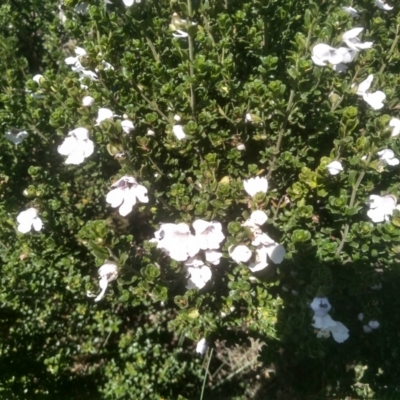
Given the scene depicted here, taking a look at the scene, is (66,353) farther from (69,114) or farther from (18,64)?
(18,64)

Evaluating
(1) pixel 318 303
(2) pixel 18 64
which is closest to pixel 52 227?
(2) pixel 18 64

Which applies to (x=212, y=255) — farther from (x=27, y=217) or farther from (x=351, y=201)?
(x=27, y=217)

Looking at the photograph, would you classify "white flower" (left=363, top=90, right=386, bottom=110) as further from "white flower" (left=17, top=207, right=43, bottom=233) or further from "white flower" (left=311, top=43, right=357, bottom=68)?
"white flower" (left=17, top=207, right=43, bottom=233)

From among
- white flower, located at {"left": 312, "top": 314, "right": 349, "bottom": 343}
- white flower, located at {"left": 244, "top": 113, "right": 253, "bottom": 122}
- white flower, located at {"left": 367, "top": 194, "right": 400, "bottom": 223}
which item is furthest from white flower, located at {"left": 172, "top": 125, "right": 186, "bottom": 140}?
white flower, located at {"left": 312, "top": 314, "right": 349, "bottom": 343}

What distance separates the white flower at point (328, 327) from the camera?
1.94 m

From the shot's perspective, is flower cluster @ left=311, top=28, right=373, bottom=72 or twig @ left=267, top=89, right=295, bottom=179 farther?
twig @ left=267, top=89, right=295, bottom=179

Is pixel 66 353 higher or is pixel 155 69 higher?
pixel 155 69

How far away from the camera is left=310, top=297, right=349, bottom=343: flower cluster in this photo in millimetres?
1914

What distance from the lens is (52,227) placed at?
2.46m

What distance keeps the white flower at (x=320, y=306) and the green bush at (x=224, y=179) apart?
0.01 metres

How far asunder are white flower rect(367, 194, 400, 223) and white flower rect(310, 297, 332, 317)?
41cm

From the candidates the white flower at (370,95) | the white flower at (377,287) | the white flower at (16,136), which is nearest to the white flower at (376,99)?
the white flower at (370,95)

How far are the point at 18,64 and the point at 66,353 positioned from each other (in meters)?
1.88

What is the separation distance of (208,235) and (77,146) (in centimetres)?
73
